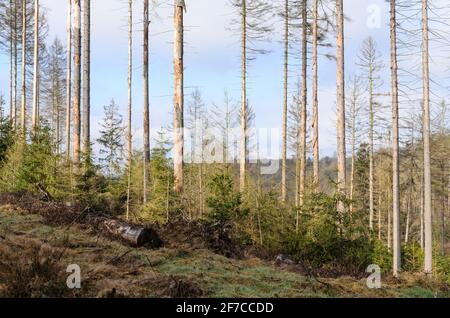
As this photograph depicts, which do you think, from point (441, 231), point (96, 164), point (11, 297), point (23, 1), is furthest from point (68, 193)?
point (441, 231)

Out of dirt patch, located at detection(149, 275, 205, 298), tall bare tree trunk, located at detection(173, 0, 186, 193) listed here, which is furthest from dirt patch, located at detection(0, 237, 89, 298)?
tall bare tree trunk, located at detection(173, 0, 186, 193)

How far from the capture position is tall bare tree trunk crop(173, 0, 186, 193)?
11859 millimetres

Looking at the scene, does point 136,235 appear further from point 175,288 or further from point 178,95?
point 178,95

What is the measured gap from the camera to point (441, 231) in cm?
4269

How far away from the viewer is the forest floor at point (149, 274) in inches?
195

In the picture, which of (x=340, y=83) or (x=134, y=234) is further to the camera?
(x=340, y=83)

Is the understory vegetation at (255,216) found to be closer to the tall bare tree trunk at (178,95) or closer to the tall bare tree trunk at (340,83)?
the tall bare tree trunk at (178,95)

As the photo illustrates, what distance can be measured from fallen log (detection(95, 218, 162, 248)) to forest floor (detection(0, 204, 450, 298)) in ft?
1.01

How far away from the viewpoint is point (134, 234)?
28.7ft

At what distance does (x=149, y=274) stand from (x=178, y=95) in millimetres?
7189

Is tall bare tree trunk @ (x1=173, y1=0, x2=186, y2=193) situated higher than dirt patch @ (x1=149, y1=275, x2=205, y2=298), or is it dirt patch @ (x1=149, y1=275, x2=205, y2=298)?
tall bare tree trunk @ (x1=173, y1=0, x2=186, y2=193)

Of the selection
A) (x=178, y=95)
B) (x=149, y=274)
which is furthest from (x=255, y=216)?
(x=149, y=274)

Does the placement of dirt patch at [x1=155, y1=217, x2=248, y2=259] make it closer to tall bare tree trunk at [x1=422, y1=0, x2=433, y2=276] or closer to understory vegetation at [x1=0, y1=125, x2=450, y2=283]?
understory vegetation at [x1=0, y1=125, x2=450, y2=283]
